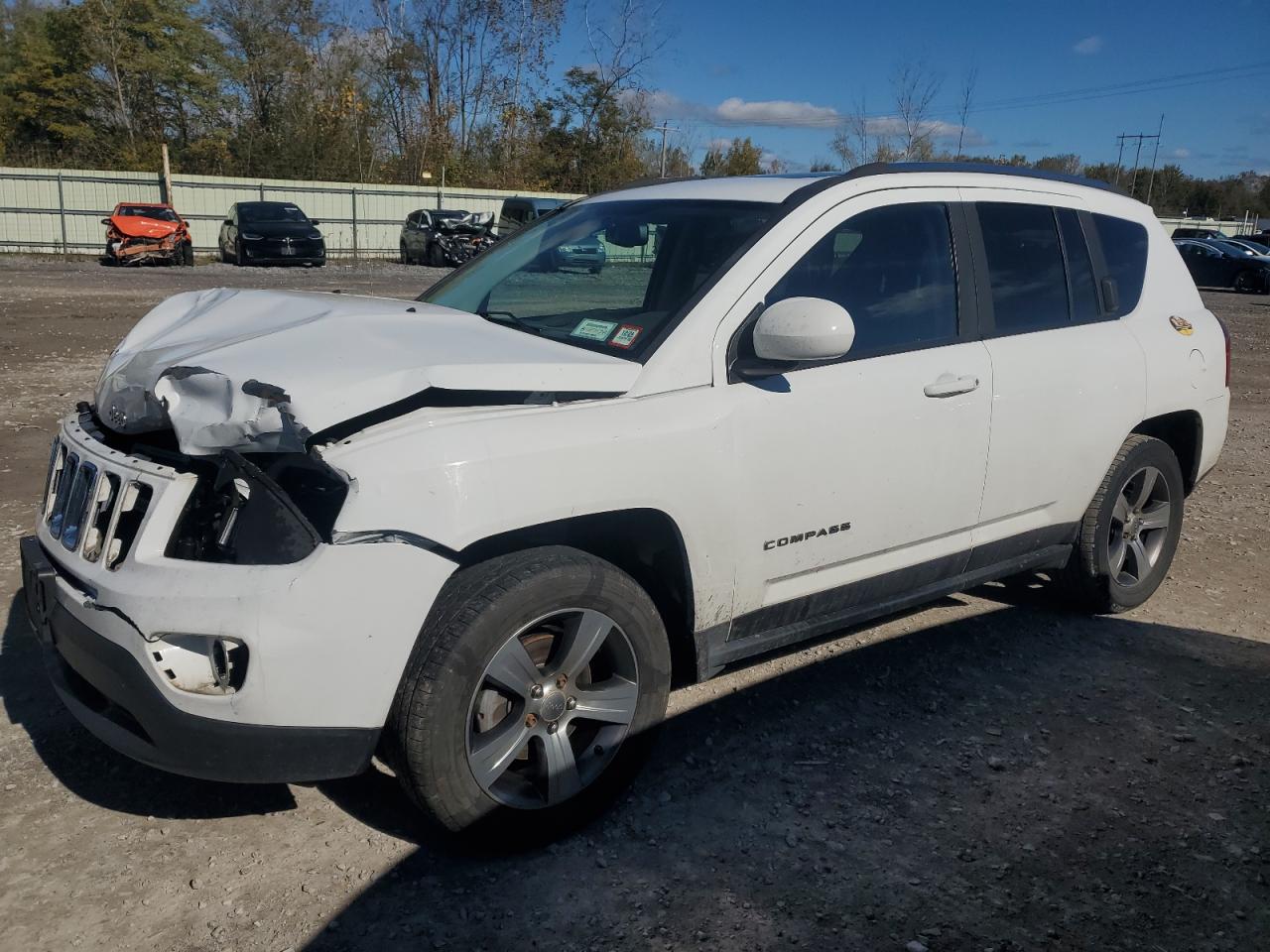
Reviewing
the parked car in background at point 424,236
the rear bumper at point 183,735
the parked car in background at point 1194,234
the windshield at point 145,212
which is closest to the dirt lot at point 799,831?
the rear bumper at point 183,735

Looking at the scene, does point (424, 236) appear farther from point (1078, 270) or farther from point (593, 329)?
point (593, 329)

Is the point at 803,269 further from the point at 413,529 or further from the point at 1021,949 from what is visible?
the point at 1021,949

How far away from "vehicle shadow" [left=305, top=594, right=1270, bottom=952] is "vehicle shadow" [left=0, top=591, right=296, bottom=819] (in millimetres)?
331

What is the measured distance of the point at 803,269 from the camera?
337 cm

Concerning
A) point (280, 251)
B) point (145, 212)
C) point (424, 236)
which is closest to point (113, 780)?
point (280, 251)

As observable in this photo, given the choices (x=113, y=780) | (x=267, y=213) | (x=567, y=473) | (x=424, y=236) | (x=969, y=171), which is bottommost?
Result: (x=113, y=780)

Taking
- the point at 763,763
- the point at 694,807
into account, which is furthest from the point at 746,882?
the point at 763,763

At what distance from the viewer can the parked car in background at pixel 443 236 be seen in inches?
1190

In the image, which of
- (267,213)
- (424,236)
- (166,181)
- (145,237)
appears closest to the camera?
(145,237)

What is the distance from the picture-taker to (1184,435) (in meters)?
4.96

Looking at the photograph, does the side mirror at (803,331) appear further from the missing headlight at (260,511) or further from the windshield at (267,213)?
the windshield at (267,213)

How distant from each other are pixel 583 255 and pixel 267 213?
26.1 meters

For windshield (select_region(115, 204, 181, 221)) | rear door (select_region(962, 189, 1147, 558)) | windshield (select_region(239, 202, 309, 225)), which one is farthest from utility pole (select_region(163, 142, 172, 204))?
rear door (select_region(962, 189, 1147, 558))

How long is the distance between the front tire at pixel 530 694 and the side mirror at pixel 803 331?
0.79 metres
